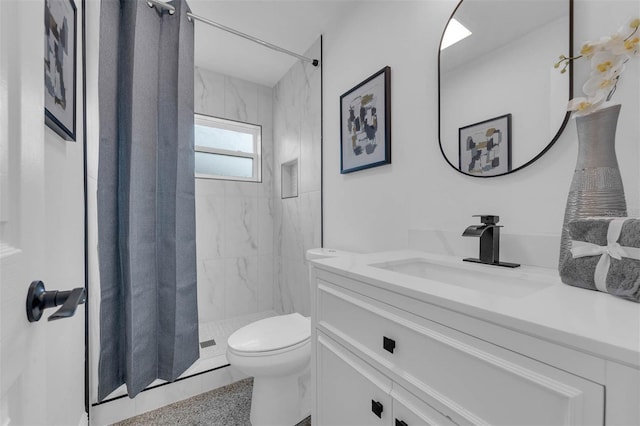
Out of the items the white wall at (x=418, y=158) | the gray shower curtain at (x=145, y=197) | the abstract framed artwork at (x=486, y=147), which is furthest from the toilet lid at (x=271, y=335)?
the abstract framed artwork at (x=486, y=147)

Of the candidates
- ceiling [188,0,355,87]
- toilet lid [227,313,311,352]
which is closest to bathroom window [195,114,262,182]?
ceiling [188,0,355,87]

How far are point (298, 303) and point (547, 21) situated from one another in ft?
7.38

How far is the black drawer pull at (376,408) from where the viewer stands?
0.71 meters

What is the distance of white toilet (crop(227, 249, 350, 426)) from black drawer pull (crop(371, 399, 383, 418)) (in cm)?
64

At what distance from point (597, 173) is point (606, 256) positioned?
21 centimetres

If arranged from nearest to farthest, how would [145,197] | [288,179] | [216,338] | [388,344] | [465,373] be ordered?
1. [465,373]
2. [388,344]
3. [145,197]
4. [216,338]
5. [288,179]

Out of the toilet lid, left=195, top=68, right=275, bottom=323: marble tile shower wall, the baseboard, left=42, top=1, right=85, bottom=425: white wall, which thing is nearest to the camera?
left=42, top=1, right=85, bottom=425: white wall

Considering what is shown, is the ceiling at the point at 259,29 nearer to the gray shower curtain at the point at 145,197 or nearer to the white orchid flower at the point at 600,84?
the gray shower curtain at the point at 145,197

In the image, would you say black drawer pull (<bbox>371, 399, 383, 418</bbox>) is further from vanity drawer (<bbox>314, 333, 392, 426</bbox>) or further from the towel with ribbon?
the towel with ribbon

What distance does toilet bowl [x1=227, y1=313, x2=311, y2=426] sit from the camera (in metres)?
1.25

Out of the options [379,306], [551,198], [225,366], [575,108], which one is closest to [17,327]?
[379,306]

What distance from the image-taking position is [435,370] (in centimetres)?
59

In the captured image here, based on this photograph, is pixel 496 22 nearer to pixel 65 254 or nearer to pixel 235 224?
pixel 65 254

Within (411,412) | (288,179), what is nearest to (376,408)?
(411,412)
